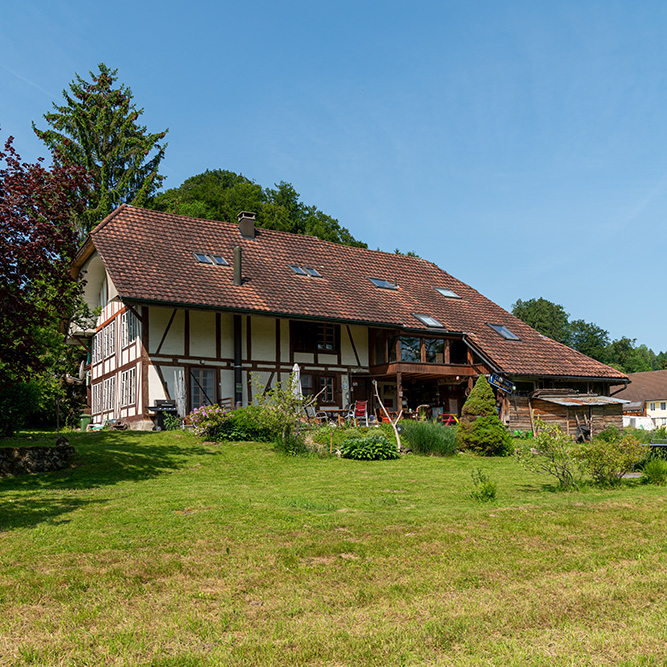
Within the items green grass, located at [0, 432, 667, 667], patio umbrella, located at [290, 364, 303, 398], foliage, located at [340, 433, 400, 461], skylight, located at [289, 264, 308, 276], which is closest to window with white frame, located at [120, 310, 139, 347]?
patio umbrella, located at [290, 364, 303, 398]

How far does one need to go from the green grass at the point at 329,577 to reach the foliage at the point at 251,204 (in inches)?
1427

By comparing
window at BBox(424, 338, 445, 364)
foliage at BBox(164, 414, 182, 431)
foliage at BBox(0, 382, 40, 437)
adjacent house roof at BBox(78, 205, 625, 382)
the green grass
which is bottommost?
the green grass

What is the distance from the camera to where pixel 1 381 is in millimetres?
14000

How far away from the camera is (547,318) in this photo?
92.7 metres

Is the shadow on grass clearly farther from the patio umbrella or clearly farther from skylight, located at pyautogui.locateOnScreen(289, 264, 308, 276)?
skylight, located at pyautogui.locateOnScreen(289, 264, 308, 276)

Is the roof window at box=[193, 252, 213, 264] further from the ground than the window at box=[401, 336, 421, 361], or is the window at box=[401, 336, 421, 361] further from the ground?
the roof window at box=[193, 252, 213, 264]

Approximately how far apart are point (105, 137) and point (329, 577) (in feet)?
122

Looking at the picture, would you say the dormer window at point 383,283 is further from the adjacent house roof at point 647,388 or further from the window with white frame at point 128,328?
the adjacent house roof at point 647,388

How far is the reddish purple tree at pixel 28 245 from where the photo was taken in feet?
42.3

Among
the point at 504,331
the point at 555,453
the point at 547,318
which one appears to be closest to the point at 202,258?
the point at 504,331

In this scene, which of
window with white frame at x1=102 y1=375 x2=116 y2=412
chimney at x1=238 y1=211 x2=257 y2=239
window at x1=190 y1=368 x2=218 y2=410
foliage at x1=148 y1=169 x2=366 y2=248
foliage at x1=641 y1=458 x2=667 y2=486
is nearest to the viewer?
foliage at x1=641 y1=458 x2=667 y2=486

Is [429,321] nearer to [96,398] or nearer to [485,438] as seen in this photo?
[485,438]

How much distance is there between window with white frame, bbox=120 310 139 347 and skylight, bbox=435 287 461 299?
1446 cm

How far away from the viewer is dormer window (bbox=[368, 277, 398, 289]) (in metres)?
30.7
